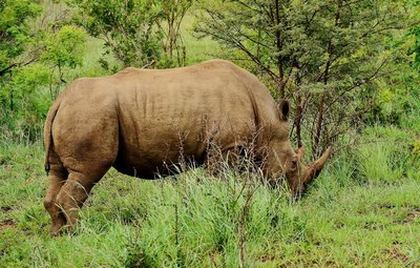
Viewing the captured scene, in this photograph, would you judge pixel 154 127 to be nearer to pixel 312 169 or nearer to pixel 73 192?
pixel 73 192

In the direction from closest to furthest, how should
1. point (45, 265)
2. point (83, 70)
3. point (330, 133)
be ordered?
point (45, 265) < point (330, 133) < point (83, 70)

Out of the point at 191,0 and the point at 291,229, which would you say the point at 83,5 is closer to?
the point at 191,0

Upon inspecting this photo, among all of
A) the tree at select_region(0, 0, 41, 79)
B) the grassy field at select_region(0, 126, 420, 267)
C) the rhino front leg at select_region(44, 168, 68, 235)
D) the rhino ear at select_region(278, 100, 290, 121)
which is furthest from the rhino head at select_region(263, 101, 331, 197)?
the tree at select_region(0, 0, 41, 79)

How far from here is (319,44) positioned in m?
9.63

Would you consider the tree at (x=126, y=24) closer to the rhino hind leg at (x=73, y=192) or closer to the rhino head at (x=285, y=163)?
the rhino head at (x=285, y=163)

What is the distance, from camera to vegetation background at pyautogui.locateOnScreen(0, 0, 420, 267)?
6.48 meters

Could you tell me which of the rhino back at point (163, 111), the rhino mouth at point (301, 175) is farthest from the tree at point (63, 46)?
the rhino mouth at point (301, 175)

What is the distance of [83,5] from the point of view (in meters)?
11.5

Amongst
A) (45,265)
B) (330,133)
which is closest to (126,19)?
(330,133)

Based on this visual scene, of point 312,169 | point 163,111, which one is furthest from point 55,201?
point 312,169

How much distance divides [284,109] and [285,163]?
0.58 m

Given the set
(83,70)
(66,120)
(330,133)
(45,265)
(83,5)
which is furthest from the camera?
(83,70)

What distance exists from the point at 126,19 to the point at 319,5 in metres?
3.46

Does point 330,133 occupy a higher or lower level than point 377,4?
lower
